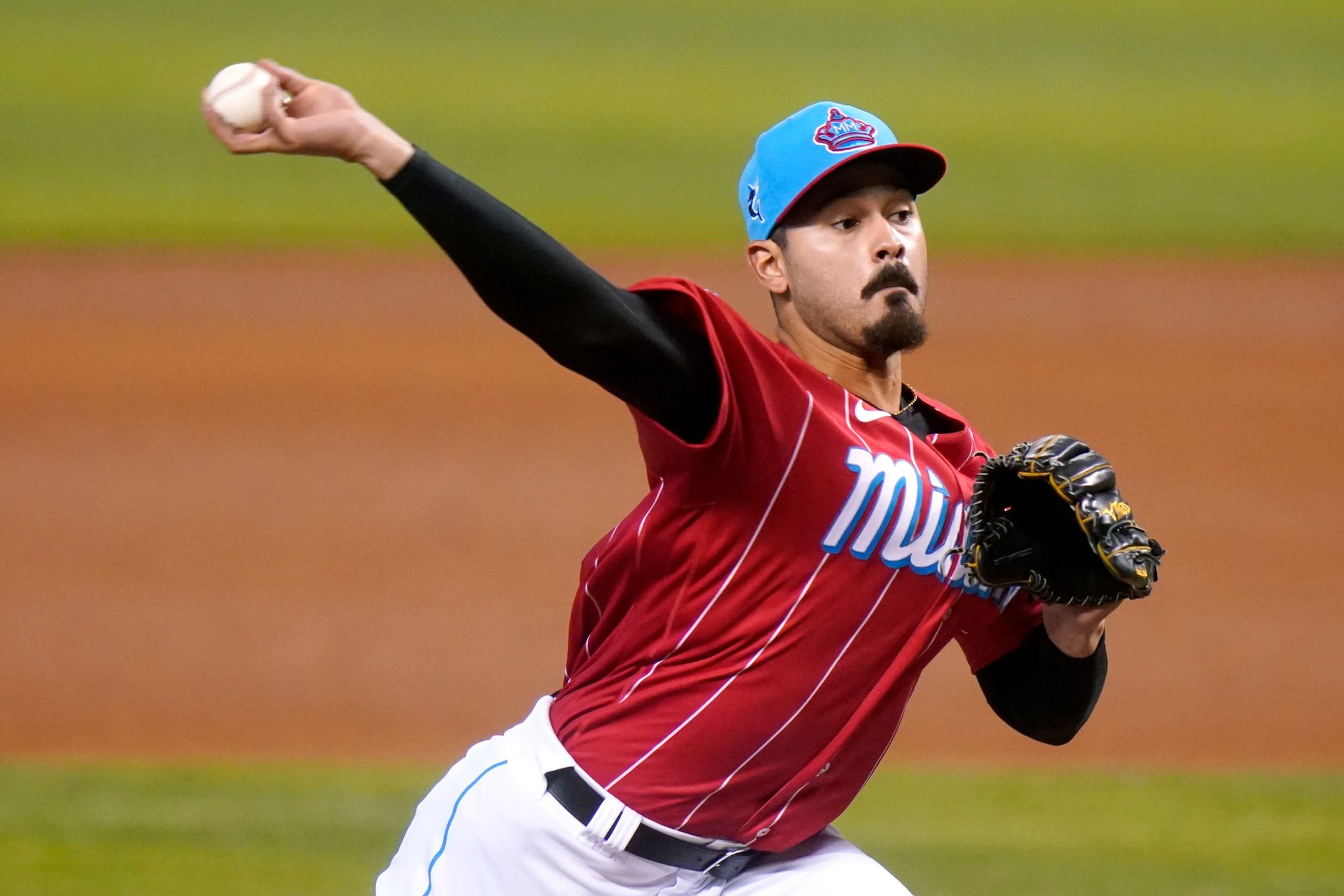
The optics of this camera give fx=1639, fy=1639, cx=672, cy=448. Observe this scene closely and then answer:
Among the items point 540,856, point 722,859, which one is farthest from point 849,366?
point 540,856

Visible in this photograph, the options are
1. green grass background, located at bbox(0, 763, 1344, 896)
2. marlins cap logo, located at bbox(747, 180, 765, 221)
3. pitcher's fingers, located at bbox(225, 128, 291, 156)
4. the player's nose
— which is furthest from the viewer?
green grass background, located at bbox(0, 763, 1344, 896)

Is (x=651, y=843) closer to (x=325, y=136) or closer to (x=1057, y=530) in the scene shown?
(x=1057, y=530)

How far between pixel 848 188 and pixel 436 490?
7.10 metres

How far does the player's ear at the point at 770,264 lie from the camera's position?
8.90ft

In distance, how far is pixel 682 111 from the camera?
1738 cm

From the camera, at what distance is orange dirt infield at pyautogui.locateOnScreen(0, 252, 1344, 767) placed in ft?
23.0

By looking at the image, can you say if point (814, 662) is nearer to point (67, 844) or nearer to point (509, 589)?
point (67, 844)

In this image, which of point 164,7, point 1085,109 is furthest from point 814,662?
point 164,7

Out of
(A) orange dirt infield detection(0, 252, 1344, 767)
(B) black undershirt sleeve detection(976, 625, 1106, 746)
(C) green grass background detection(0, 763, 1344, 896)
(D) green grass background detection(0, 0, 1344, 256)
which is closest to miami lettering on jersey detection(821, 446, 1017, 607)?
(B) black undershirt sleeve detection(976, 625, 1106, 746)

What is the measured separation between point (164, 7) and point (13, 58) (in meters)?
1.98

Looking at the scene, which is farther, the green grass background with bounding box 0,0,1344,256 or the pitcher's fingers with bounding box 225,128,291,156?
the green grass background with bounding box 0,0,1344,256

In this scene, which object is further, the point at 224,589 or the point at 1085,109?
the point at 1085,109

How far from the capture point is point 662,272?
1330 centimetres

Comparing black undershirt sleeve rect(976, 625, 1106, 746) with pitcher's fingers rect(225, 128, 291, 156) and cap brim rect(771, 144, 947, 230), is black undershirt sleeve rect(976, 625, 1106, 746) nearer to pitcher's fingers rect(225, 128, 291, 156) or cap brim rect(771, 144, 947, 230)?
cap brim rect(771, 144, 947, 230)
